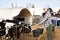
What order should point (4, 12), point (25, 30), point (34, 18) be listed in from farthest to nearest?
1. point (4, 12)
2. point (34, 18)
3. point (25, 30)

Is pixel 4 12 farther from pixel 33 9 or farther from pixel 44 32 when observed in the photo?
pixel 44 32

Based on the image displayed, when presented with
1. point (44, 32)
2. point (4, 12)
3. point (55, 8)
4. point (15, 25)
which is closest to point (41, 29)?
point (44, 32)

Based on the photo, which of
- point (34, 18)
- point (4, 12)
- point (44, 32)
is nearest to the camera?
point (44, 32)

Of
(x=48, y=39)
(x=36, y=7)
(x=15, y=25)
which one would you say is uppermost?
(x=36, y=7)

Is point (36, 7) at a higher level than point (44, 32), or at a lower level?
higher

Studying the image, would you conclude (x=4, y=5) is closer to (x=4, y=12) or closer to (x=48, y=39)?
(x=4, y=12)

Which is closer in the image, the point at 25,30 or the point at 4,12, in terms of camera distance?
the point at 25,30

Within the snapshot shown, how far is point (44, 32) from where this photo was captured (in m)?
4.92

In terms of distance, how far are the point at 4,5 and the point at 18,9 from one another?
1.45 feet

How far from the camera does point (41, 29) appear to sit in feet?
15.5

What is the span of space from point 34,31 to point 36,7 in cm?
158

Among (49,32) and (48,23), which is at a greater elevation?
(48,23)

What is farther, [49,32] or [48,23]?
[49,32]

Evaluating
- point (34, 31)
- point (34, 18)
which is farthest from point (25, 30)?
point (34, 18)
